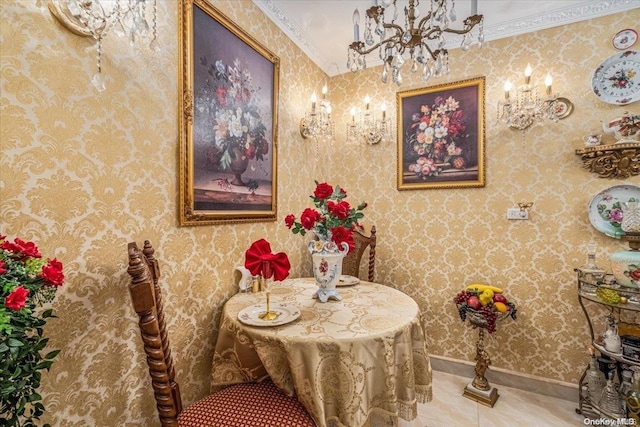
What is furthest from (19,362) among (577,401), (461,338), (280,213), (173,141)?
(577,401)

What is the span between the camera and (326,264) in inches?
A: 66.4

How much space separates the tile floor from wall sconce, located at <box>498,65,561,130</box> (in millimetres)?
2113

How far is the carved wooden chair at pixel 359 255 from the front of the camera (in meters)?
2.58

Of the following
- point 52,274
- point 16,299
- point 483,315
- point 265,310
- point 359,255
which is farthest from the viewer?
point 359,255

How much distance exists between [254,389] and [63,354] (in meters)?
0.77

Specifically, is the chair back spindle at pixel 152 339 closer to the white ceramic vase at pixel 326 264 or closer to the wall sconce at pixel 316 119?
the white ceramic vase at pixel 326 264

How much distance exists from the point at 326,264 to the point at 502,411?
5.75ft

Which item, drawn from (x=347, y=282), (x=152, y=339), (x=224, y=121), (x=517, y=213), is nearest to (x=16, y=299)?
(x=152, y=339)

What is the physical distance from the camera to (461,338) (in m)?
2.58

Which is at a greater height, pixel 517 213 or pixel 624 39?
pixel 624 39

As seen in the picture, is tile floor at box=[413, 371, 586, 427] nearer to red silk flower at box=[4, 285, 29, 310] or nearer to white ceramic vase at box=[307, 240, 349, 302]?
white ceramic vase at box=[307, 240, 349, 302]

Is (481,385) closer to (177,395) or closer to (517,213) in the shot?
(517,213)

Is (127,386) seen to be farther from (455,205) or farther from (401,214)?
(455,205)

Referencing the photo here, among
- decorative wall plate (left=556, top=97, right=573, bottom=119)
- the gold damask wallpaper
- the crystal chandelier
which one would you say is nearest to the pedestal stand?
the gold damask wallpaper
